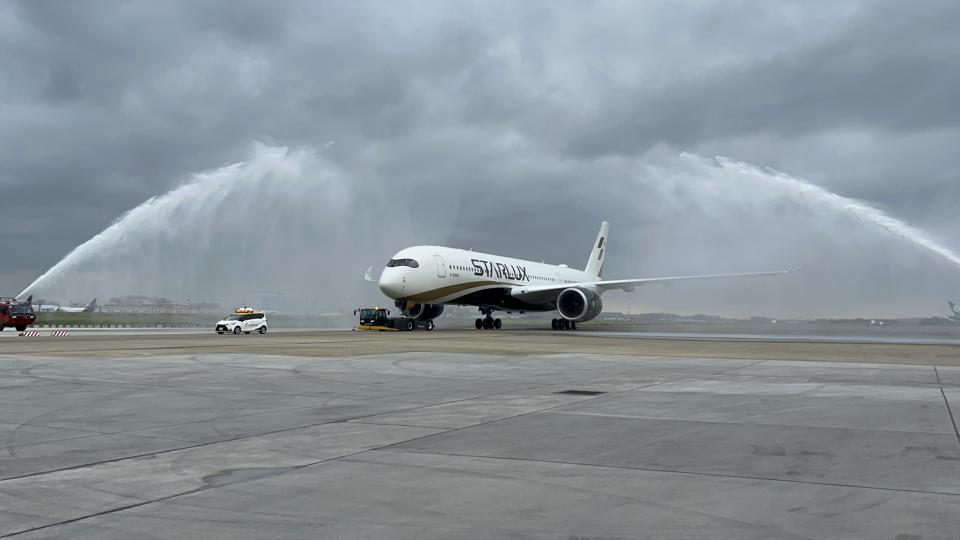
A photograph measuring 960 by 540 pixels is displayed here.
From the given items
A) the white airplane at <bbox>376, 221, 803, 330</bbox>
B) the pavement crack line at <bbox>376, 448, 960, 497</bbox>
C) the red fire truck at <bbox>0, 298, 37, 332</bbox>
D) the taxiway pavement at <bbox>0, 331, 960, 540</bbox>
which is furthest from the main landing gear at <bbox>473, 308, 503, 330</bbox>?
the pavement crack line at <bbox>376, 448, 960, 497</bbox>

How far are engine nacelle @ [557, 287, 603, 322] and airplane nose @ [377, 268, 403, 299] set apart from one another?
1169 centimetres

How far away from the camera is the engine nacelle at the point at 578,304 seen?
50.9m

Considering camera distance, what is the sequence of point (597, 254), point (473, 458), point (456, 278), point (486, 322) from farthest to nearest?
point (597, 254)
point (486, 322)
point (456, 278)
point (473, 458)

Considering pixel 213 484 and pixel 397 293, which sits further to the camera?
pixel 397 293

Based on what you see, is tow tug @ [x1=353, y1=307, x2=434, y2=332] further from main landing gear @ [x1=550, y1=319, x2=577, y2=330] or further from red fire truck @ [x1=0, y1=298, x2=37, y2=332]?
red fire truck @ [x1=0, y1=298, x2=37, y2=332]

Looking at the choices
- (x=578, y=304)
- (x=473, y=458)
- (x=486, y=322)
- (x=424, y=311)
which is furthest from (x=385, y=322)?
(x=473, y=458)

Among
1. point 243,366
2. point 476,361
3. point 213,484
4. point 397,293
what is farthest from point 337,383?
point 397,293

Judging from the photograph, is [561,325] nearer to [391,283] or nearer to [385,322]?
[385,322]

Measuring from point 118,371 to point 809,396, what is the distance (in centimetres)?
1500

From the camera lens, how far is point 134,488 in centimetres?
627

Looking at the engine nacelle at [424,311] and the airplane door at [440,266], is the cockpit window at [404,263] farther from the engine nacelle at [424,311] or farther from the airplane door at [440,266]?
the engine nacelle at [424,311]

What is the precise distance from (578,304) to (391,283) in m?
13.6

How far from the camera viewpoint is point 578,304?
170ft

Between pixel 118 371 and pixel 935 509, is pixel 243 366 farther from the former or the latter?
pixel 935 509
